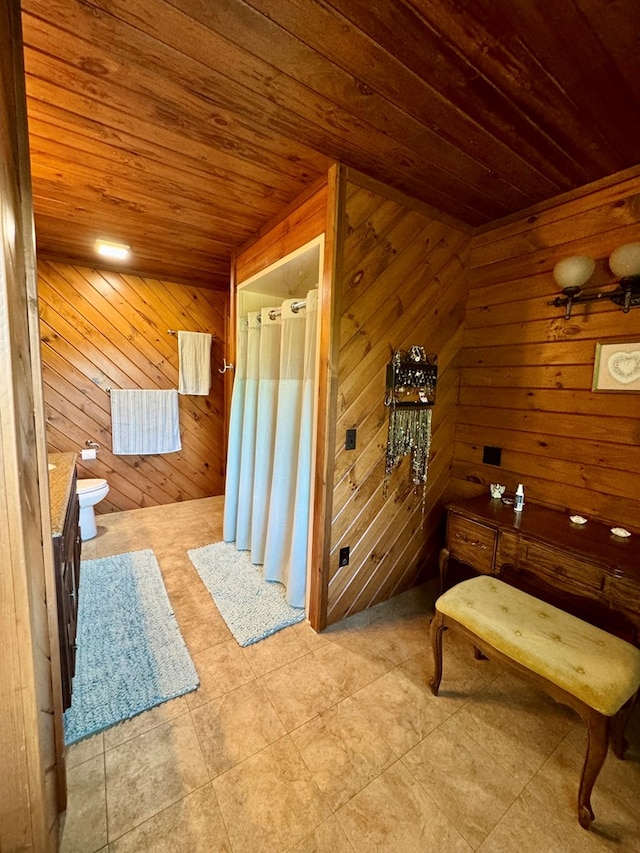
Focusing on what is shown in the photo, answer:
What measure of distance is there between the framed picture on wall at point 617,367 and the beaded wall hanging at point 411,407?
2.70 feet

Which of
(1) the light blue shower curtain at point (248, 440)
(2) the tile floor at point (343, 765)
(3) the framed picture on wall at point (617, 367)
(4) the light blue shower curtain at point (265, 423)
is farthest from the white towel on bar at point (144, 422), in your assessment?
(3) the framed picture on wall at point (617, 367)

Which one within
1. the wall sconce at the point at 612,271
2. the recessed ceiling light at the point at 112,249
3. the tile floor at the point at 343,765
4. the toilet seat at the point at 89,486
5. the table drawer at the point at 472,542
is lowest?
the tile floor at the point at 343,765

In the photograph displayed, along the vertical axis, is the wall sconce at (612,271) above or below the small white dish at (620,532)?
above

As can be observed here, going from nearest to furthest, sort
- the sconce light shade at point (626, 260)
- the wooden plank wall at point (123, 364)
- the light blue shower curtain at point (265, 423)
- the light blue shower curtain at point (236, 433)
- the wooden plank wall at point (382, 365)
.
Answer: the sconce light shade at point (626, 260) → the wooden plank wall at point (382, 365) → the light blue shower curtain at point (265, 423) → the light blue shower curtain at point (236, 433) → the wooden plank wall at point (123, 364)

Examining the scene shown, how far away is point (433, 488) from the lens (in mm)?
2314

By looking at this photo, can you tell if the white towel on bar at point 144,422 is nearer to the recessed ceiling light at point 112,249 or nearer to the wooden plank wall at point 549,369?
the recessed ceiling light at point 112,249

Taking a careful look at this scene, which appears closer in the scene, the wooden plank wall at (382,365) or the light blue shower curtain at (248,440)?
the wooden plank wall at (382,365)

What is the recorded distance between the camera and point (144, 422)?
340cm

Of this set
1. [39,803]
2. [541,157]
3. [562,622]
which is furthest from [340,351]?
[39,803]

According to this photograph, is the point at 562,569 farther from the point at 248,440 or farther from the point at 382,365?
the point at 248,440

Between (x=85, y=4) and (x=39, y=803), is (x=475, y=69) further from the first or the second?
(x=39, y=803)

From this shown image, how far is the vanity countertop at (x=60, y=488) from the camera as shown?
4.36 feet

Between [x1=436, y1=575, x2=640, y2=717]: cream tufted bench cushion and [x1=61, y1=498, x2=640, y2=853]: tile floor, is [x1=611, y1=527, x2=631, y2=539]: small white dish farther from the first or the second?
[x1=61, y1=498, x2=640, y2=853]: tile floor

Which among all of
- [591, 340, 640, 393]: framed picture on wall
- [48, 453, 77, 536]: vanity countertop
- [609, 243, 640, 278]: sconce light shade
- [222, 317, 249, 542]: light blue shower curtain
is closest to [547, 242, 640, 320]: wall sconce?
[609, 243, 640, 278]: sconce light shade
